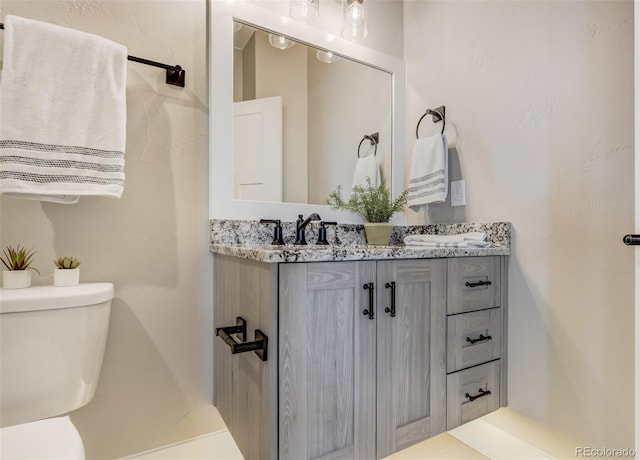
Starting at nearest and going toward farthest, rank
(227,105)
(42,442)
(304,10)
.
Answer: (42,442), (227,105), (304,10)

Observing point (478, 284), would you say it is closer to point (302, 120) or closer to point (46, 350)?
point (302, 120)

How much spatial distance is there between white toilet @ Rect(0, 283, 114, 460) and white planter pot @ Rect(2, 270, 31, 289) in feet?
0.07

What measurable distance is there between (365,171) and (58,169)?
127cm

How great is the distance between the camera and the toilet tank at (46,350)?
89 cm

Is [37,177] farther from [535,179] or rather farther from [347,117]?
[535,179]

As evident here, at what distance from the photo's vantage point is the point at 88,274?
1.14m

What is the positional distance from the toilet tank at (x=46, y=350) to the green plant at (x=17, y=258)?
0.08m

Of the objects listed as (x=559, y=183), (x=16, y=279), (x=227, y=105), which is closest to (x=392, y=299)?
(x=559, y=183)

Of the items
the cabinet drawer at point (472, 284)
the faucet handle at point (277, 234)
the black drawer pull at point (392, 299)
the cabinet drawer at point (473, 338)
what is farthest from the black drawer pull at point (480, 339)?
the faucet handle at point (277, 234)

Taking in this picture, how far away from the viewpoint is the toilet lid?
70 centimetres

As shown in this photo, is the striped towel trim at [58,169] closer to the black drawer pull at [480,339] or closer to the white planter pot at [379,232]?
the white planter pot at [379,232]

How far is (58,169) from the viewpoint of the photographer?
998 millimetres

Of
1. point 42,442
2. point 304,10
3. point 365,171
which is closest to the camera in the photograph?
point 42,442

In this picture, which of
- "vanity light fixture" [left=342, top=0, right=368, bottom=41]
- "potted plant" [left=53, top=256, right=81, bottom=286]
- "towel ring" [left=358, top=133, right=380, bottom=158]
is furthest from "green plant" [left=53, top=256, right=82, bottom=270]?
"vanity light fixture" [left=342, top=0, right=368, bottom=41]
